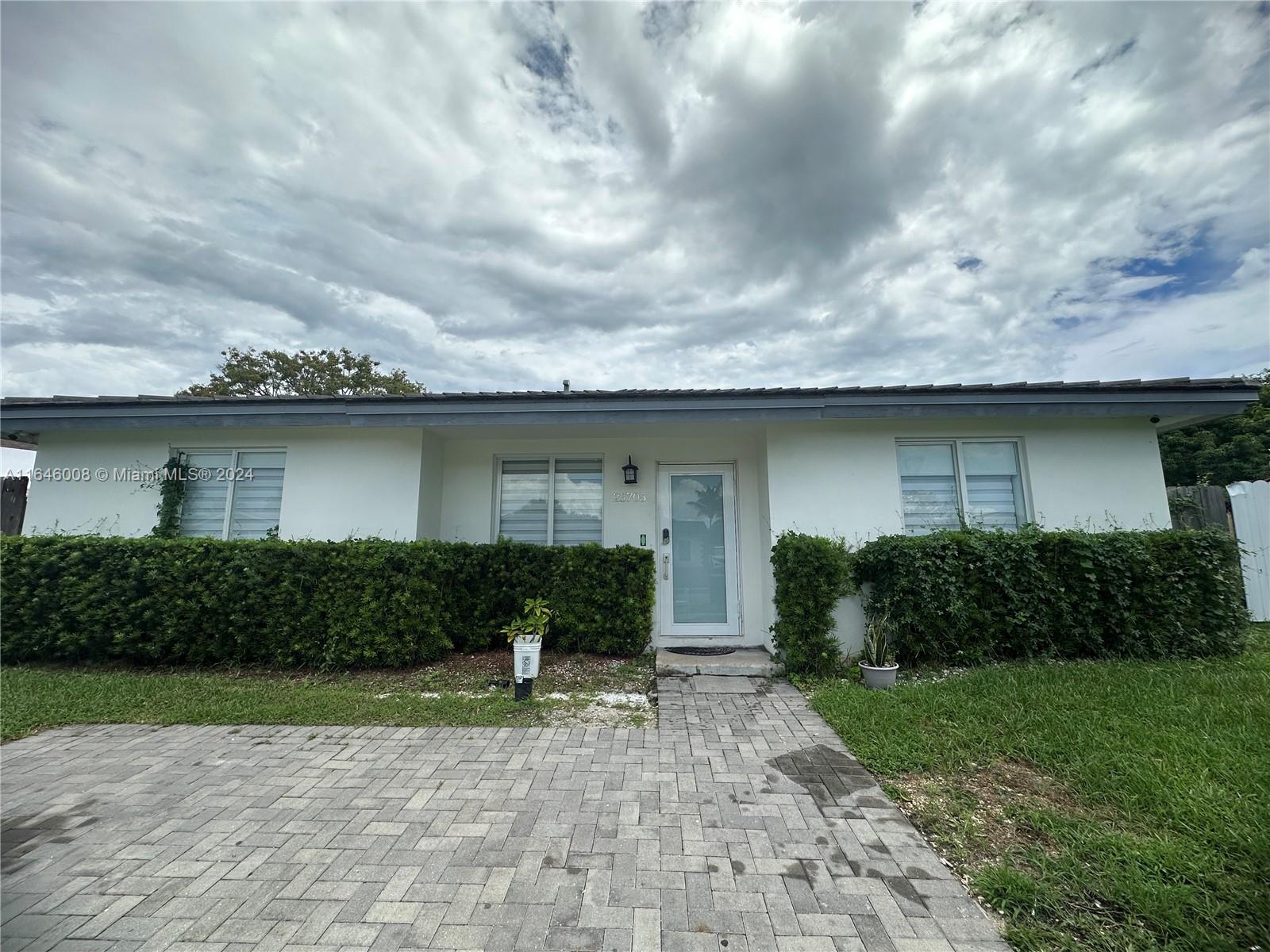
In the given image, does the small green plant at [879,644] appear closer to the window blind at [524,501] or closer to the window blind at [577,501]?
the window blind at [577,501]

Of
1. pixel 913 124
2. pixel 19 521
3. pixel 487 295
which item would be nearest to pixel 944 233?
pixel 913 124

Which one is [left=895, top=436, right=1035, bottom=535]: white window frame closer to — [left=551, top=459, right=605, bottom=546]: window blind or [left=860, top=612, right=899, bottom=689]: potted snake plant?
[left=860, top=612, right=899, bottom=689]: potted snake plant

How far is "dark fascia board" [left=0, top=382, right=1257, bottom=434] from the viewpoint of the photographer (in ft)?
18.2

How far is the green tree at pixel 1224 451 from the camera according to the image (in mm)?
11688

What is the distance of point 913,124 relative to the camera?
700 centimetres

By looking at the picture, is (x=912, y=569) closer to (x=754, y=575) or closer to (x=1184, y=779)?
(x=754, y=575)

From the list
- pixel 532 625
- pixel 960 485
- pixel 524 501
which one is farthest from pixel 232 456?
pixel 960 485

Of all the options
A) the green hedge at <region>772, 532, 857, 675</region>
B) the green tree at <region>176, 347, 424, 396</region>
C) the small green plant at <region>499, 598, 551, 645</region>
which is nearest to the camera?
the small green plant at <region>499, 598, 551, 645</region>

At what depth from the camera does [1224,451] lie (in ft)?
39.7

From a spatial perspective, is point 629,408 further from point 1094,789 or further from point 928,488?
point 1094,789

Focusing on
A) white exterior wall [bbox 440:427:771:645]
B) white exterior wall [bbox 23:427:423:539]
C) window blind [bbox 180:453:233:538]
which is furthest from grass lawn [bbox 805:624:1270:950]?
window blind [bbox 180:453:233:538]

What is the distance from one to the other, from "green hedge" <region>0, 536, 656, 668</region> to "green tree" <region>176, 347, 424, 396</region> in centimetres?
1466

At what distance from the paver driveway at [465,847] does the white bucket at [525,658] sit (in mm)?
943

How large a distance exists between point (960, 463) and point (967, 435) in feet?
1.23
